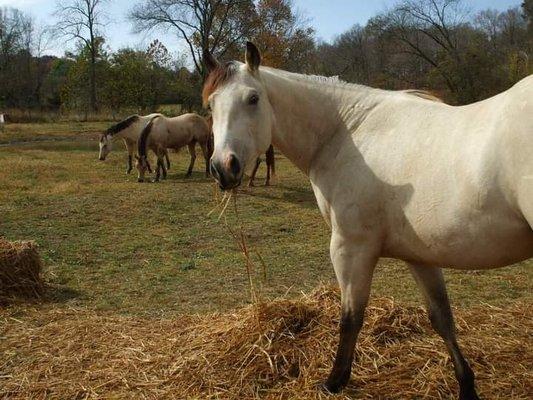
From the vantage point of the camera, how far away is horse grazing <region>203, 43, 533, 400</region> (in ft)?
6.95

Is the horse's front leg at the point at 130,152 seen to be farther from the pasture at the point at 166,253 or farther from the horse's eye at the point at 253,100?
the horse's eye at the point at 253,100

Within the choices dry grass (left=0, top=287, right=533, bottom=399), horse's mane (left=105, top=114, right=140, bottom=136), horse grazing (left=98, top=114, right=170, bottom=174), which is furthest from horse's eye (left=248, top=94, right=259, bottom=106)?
horse's mane (left=105, top=114, right=140, bottom=136)

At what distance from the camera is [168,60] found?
43.5 m

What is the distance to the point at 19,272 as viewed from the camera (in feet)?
17.0

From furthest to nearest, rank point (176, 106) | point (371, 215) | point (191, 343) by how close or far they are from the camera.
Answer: point (176, 106) → point (191, 343) → point (371, 215)

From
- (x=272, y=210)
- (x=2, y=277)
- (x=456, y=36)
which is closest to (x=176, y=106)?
(x=456, y=36)

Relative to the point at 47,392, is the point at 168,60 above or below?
above

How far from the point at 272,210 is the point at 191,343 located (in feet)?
19.7

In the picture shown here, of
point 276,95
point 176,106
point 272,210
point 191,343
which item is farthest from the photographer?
point 176,106

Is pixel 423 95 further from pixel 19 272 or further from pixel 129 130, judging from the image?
pixel 129 130

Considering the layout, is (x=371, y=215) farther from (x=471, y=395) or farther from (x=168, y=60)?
(x=168, y=60)

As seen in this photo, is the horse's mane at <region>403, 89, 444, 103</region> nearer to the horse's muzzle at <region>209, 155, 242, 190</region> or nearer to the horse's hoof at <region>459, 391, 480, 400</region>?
the horse's muzzle at <region>209, 155, 242, 190</region>

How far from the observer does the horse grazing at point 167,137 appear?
1371 centimetres

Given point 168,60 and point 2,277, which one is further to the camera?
point 168,60
